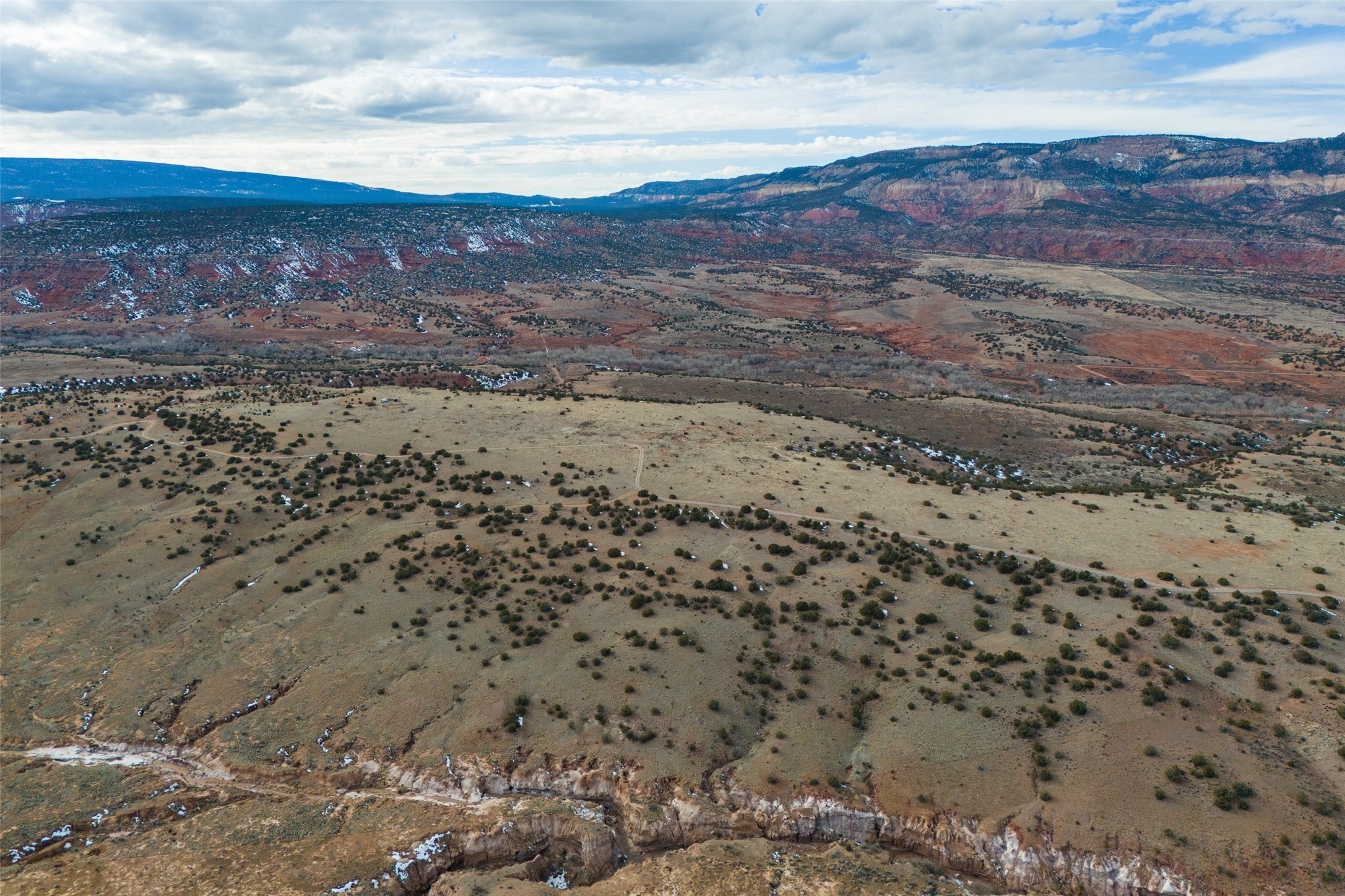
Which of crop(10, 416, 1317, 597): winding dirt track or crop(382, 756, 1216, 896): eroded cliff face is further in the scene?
crop(10, 416, 1317, 597): winding dirt track

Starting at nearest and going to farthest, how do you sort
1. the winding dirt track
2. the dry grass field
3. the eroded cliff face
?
the eroded cliff face
the dry grass field
the winding dirt track

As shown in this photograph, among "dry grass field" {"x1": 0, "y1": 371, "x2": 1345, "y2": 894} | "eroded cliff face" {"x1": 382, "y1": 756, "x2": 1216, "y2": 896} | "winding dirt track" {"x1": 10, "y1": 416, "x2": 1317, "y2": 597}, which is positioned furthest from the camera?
"winding dirt track" {"x1": 10, "y1": 416, "x2": 1317, "y2": 597}

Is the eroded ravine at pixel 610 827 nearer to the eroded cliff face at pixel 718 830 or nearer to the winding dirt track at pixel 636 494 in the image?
the eroded cliff face at pixel 718 830

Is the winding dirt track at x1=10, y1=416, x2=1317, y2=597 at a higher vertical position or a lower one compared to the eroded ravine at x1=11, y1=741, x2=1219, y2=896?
higher

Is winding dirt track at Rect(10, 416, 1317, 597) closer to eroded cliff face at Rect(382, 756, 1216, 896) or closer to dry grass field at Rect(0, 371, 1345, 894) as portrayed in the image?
dry grass field at Rect(0, 371, 1345, 894)

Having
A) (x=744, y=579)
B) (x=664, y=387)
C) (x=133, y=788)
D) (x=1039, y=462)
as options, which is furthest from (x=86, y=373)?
(x=1039, y=462)

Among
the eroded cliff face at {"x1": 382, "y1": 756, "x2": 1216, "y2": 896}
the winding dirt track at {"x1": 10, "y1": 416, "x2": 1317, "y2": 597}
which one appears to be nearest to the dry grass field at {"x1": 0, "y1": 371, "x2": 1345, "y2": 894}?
the eroded cliff face at {"x1": 382, "y1": 756, "x2": 1216, "y2": 896}

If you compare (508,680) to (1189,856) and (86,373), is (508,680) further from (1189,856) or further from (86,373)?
(86,373)

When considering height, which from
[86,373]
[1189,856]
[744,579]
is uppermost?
[86,373]

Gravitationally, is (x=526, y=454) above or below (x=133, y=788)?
above

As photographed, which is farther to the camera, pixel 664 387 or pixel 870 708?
pixel 664 387
